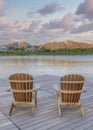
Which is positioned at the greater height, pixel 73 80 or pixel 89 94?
pixel 73 80

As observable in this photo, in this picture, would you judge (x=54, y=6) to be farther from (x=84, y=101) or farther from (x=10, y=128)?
(x=10, y=128)

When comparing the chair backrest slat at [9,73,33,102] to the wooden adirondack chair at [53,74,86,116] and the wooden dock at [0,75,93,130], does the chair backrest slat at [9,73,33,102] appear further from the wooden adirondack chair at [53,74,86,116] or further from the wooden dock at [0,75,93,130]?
the wooden adirondack chair at [53,74,86,116]

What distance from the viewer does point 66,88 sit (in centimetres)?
457

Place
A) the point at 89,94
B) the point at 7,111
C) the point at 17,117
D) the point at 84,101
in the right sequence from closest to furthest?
the point at 17,117
the point at 7,111
the point at 84,101
the point at 89,94

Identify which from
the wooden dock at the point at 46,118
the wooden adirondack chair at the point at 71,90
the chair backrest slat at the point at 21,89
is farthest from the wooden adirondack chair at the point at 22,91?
the wooden adirondack chair at the point at 71,90

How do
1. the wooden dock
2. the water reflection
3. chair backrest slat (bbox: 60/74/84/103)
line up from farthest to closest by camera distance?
the water reflection < chair backrest slat (bbox: 60/74/84/103) < the wooden dock

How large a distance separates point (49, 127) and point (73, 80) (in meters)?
1.07

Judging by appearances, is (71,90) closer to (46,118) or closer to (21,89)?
(46,118)

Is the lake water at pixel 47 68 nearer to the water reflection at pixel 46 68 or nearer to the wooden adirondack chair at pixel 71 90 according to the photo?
the water reflection at pixel 46 68

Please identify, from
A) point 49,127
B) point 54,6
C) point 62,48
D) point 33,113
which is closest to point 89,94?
point 33,113

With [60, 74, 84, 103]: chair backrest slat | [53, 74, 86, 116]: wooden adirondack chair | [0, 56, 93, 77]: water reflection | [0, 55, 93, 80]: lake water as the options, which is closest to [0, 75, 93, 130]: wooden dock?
[53, 74, 86, 116]: wooden adirondack chair

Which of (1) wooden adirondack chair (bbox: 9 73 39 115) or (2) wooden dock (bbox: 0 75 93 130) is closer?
(2) wooden dock (bbox: 0 75 93 130)

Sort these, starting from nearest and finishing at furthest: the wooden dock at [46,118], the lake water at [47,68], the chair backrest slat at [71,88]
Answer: the wooden dock at [46,118], the chair backrest slat at [71,88], the lake water at [47,68]

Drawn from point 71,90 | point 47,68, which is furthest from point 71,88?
point 47,68
